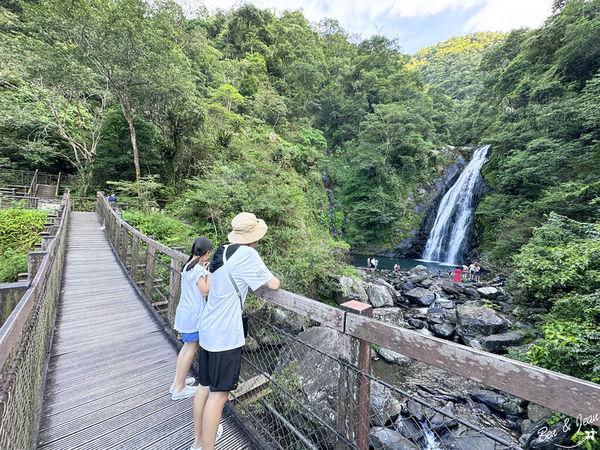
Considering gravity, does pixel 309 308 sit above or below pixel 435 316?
above

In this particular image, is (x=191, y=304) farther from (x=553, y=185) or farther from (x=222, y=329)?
(x=553, y=185)

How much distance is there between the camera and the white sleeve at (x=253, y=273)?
1669mm

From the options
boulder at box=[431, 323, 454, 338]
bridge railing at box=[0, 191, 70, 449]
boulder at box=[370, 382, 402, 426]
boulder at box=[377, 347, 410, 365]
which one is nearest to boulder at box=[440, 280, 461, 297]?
boulder at box=[431, 323, 454, 338]

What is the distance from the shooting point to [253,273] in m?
1.68

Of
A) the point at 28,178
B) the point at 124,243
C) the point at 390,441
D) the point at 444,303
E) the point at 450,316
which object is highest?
the point at 28,178

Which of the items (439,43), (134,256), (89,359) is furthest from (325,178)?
(439,43)

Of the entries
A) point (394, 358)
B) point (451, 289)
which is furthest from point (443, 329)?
point (451, 289)

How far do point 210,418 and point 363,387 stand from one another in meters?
1.02

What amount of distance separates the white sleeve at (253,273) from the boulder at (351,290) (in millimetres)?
8122

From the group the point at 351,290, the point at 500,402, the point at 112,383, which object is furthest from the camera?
the point at 351,290

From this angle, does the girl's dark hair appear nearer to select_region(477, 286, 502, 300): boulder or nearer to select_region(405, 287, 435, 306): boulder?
select_region(405, 287, 435, 306): boulder

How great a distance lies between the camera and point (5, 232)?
8375 millimetres

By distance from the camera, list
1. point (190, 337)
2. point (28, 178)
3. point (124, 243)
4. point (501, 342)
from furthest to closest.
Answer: point (28, 178) → point (501, 342) → point (124, 243) → point (190, 337)

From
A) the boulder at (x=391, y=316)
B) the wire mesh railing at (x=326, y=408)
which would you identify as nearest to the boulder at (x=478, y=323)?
the boulder at (x=391, y=316)
